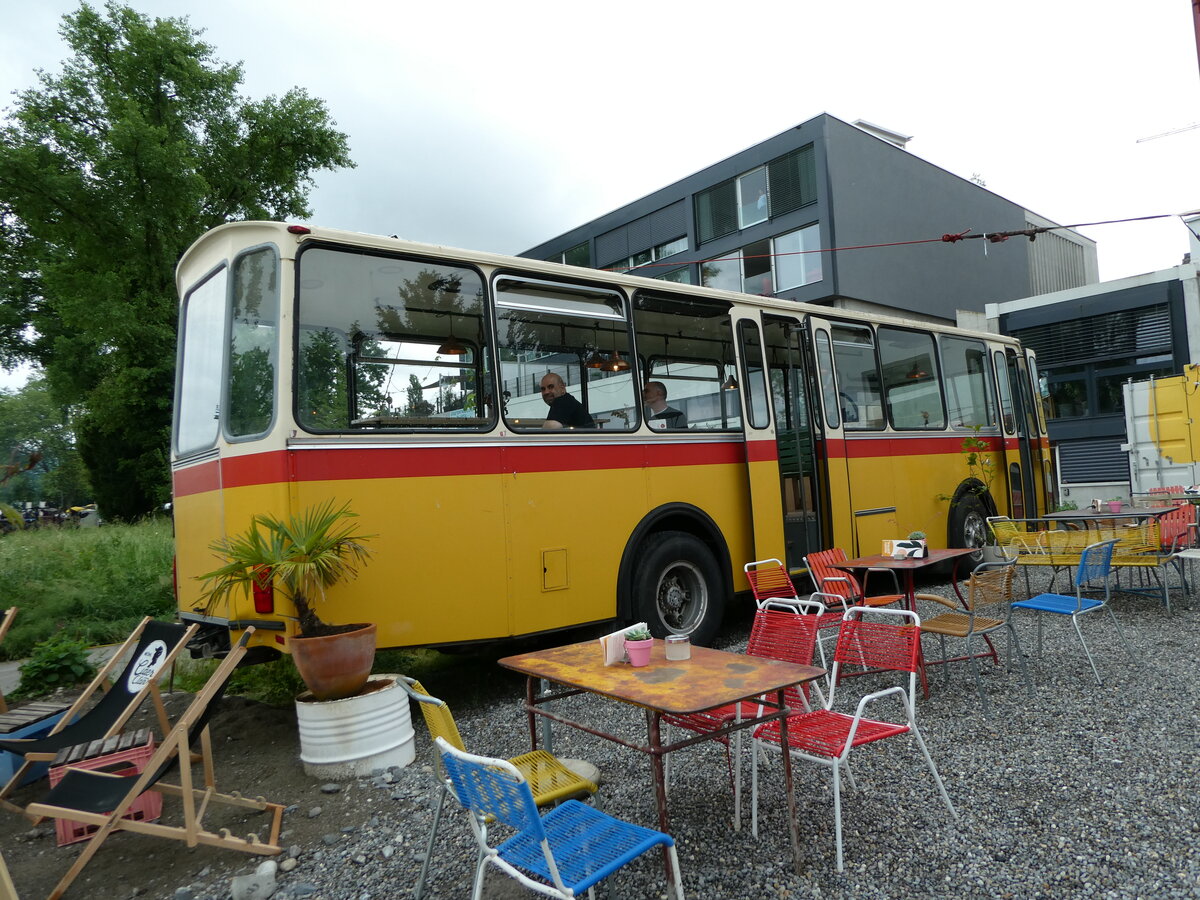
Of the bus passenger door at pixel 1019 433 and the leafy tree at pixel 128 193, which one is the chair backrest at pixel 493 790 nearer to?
the bus passenger door at pixel 1019 433

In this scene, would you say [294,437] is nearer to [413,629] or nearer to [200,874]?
[413,629]

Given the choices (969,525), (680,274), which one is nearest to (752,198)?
(680,274)

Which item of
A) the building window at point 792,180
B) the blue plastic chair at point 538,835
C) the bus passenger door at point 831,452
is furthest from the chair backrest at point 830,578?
the building window at point 792,180

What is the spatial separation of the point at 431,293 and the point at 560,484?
1566mm

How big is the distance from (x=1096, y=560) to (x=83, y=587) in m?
10.6

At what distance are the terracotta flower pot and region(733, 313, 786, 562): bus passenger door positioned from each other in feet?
12.2

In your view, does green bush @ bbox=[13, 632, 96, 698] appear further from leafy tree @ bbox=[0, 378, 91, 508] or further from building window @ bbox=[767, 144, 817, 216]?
leafy tree @ bbox=[0, 378, 91, 508]

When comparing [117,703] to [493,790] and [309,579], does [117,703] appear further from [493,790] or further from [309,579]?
[493,790]

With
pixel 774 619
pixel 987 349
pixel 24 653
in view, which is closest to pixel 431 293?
pixel 774 619

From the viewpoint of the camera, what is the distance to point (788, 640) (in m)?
3.85

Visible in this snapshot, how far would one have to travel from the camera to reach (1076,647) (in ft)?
19.3

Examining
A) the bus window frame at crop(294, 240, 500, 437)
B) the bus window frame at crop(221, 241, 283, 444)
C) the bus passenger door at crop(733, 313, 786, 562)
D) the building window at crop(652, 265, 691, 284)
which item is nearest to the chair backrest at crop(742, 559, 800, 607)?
the bus passenger door at crop(733, 313, 786, 562)

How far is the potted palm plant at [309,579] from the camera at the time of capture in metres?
4.06

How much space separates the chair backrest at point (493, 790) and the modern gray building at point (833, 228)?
1906 cm
